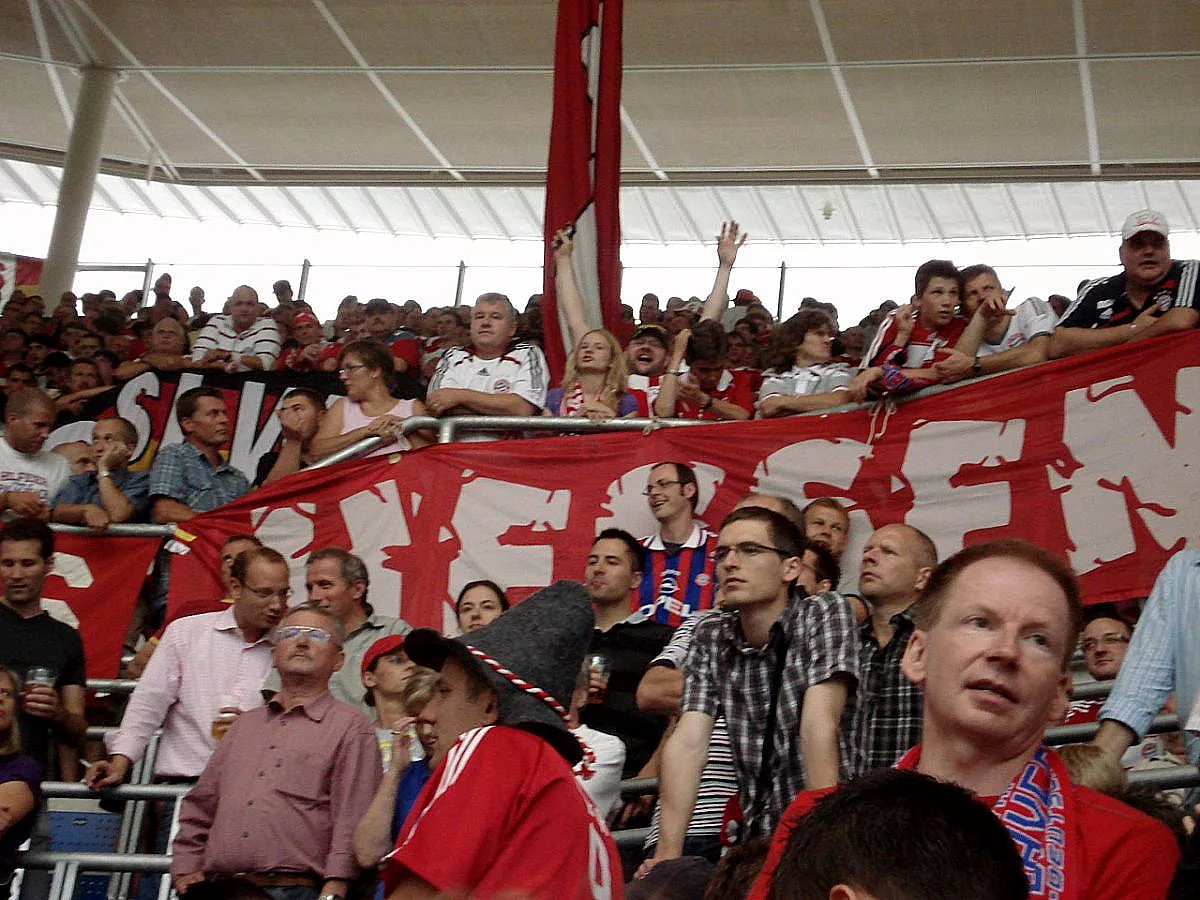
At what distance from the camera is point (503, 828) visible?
2949 mm

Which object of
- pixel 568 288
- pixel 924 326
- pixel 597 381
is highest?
pixel 568 288

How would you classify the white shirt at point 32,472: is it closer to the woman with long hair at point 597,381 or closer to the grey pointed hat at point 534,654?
the woman with long hair at point 597,381

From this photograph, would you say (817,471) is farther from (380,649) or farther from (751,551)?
(751,551)

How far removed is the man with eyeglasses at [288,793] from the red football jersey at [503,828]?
7.15 ft

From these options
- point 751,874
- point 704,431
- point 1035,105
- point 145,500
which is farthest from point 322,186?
point 751,874

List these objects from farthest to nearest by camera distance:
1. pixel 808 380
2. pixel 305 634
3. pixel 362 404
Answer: pixel 362 404
pixel 808 380
pixel 305 634

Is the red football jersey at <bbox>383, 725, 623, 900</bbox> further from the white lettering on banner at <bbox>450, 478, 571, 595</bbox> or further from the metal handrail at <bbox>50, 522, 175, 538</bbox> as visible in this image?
the metal handrail at <bbox>50, 522, 175, 538</bbox>

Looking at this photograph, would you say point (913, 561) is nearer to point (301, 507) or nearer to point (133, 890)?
point (133, 890)

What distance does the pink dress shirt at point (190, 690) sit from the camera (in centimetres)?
620

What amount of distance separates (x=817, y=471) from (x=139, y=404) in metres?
5.65

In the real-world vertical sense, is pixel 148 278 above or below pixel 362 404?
above

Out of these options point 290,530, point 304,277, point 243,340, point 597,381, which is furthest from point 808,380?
point 304,277

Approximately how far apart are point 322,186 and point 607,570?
14.6 metres

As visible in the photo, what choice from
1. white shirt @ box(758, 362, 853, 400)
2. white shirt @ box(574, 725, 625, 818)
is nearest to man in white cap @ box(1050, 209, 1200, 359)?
white shirt @ box(758, 362, 853, 400)
